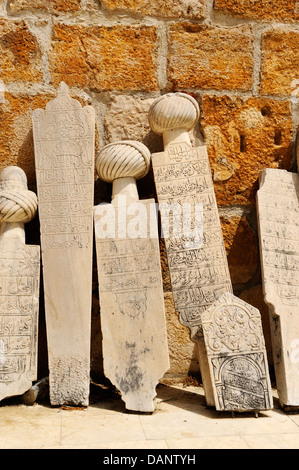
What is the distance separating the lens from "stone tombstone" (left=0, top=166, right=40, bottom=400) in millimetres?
1918

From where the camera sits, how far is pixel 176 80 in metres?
2.37

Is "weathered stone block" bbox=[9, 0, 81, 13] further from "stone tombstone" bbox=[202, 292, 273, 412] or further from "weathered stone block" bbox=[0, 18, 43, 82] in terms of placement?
"stone tombstone" bbox=[202, 292, 273, 412]

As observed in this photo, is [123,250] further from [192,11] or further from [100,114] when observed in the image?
[192,11]

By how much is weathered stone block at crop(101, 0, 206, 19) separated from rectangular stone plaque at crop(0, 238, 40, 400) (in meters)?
1.11

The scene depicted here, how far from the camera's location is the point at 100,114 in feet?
7.66

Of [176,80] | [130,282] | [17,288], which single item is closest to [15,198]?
[17,288]

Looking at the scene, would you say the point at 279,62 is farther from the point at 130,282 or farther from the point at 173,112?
the point at 130,282

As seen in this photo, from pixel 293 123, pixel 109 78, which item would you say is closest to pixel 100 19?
pixel 109 78

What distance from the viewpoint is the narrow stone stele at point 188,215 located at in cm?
203

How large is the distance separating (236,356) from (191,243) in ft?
1.50

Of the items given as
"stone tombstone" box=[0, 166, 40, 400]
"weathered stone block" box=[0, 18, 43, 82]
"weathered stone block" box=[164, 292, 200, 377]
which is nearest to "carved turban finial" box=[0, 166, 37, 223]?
"stone tombstone" box=[0, 166, 40, 400]

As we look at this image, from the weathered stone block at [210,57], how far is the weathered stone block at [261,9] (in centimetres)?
7

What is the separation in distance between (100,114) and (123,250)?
2.09ft

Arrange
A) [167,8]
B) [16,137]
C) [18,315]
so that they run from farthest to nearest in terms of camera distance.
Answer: [167,8], [16,137], [18,315]
